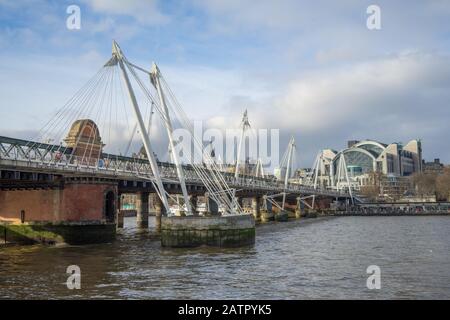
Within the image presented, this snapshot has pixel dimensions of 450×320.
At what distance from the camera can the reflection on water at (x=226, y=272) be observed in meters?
27.1

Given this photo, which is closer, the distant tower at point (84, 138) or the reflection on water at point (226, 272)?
the reflection on water at point (226, 272)

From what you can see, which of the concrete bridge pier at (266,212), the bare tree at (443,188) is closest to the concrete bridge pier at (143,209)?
the concrete bridge pier at (266,212)

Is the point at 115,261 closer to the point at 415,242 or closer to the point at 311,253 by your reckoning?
the point at 311,253

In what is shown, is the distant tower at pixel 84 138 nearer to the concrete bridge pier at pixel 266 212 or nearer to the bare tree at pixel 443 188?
the concrete bridge pier at pixel 266 212

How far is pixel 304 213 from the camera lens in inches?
5797

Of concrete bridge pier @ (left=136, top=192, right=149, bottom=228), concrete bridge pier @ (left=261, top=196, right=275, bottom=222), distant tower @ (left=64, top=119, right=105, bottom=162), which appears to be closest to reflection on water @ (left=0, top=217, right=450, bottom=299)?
distant tower @ (left=64, top=119, right=105, bottom=162)

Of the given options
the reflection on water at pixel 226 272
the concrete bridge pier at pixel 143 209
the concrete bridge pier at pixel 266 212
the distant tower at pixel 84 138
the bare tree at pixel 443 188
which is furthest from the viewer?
the bare tree at pixel 443 188

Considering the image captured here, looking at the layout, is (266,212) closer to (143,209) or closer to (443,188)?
(143,209)

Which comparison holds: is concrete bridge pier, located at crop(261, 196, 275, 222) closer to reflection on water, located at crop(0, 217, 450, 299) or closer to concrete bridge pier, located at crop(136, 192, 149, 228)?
concrete bridge pier, located at crop(136, 192, 149, 228)

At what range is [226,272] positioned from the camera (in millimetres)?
34375

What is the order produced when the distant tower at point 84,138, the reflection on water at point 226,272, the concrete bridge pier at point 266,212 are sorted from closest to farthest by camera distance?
the reflection on water at point 226,272 → the distant tower at point 84,138 → the concrete bridge pier at point 266,212

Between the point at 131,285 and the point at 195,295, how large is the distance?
15.8 ft

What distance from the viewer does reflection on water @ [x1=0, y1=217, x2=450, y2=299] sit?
2712cm

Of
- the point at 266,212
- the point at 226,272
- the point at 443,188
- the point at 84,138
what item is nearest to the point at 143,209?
the point at 84,138
